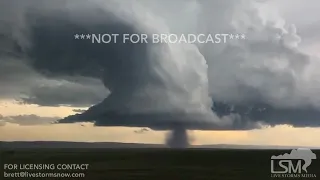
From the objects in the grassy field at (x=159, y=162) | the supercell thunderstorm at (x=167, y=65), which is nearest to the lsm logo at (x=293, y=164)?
the grassy field at (x=159, y=162)

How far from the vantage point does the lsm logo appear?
184 centimetres

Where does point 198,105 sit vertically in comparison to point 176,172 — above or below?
above

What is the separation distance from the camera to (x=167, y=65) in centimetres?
187

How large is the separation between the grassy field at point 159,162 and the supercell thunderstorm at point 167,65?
10 centimetres

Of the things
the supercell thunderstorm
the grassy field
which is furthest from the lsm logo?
the supercell thunderstorm

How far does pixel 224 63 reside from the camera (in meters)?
1.86

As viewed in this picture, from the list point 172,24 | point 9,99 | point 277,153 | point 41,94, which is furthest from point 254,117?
point 9,99

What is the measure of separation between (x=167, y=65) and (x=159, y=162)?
41 centimetres

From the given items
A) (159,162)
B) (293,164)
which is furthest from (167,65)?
(293,164)

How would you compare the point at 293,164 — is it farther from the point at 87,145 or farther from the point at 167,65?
the point at 87,145

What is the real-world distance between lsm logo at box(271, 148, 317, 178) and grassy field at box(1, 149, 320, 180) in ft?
0.06

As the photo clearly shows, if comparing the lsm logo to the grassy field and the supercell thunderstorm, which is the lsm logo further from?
the supercell thunderstorm

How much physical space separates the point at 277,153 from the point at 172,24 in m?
0.70

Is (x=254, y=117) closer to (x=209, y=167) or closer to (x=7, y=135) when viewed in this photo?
(x=209, y=167)
